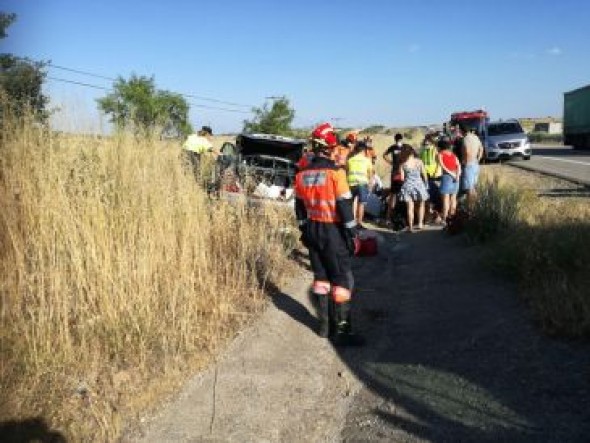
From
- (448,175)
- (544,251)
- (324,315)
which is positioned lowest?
(324,315)

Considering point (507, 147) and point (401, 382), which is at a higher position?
point (507, 147)

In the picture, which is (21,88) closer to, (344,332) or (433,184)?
(344,332)

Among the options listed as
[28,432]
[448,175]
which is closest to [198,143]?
[448,175]

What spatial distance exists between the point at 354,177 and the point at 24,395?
8250 millimetres

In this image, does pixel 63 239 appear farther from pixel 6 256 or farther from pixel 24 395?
pixel 24 395

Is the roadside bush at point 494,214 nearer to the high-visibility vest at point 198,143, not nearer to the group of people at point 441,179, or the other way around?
the group of people at point 441,179

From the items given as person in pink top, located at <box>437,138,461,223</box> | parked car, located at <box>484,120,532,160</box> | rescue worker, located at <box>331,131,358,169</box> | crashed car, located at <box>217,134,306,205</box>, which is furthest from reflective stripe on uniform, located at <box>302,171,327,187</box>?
parked car, located at <box>484,120,532,160</box>

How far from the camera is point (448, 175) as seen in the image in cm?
1226

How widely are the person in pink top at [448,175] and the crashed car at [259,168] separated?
8.66 ft

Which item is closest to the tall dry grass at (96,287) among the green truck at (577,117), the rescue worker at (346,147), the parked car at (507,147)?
the rescue worker at (346,147)

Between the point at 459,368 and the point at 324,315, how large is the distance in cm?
160

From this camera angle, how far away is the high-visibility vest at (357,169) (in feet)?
40.2

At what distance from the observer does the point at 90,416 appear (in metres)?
4.67

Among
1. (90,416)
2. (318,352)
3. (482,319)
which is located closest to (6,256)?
(90,416)
